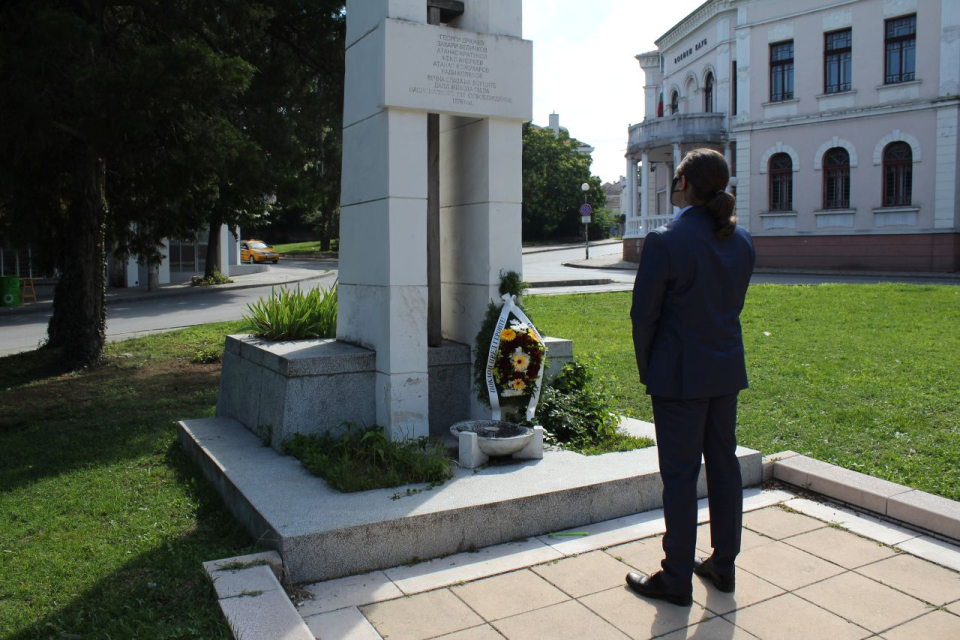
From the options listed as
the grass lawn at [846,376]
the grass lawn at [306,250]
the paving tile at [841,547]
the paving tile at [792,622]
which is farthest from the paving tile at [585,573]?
the grass lawn at [306,250]

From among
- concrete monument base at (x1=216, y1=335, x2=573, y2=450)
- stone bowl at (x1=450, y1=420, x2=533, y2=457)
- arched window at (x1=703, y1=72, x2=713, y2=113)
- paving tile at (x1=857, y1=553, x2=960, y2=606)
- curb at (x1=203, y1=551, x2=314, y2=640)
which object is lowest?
paving tile at (x1=857, y1=553, x2=960, y2=606)

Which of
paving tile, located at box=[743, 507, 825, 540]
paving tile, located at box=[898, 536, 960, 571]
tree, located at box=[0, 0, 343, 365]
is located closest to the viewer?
paving tile, located at box=[898, 536, 960, 571]

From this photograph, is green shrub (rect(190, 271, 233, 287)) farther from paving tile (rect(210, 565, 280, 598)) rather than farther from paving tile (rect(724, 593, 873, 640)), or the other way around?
paving tile (rect(724, 593, 873, 640))

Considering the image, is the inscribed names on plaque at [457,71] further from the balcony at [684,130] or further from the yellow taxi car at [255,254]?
the yellow taxi car at [255,254]

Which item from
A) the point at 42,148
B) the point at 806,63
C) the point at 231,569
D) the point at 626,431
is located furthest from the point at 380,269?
the point at 806,63

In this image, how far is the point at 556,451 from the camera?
5746 mm

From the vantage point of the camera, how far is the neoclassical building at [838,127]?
91.1ft

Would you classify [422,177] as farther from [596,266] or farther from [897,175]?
[596,266]

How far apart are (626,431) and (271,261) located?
152 ft

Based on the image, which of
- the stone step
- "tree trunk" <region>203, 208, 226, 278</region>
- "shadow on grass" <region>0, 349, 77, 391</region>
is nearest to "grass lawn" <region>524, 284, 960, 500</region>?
the stone step

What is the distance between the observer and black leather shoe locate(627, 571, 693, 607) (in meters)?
3.78

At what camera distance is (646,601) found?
12.6 ft

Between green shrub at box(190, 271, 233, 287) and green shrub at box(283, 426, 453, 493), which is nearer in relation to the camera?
green shrub at box(283, 426, 453, 493)

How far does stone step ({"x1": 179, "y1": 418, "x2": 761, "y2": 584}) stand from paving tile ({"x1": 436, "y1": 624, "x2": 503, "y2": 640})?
85 cm
